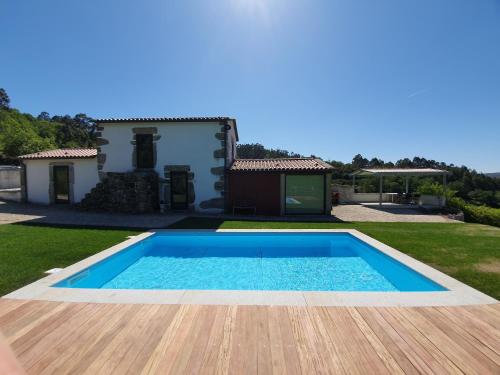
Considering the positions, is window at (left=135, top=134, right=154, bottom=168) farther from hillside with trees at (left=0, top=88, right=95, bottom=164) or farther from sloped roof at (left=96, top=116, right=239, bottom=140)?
hillside with trees at (left=0, top=88, right=95, bottom=164)

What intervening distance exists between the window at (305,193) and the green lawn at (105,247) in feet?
18.0

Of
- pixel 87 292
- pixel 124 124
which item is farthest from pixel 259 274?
pixel 124 124

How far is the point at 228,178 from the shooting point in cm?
1550

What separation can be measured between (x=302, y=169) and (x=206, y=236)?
24.4 ft

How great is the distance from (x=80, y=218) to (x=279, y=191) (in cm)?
959

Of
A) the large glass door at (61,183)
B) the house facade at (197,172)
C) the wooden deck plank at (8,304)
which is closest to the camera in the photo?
the wooden deck plank at (8,304)

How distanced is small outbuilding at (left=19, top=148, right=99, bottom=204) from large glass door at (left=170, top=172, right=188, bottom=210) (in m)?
4.57

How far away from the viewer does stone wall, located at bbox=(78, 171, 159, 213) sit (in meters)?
14.4

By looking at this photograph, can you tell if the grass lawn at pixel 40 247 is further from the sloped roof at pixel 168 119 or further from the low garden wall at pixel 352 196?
the low garden wall at pixel 352 196

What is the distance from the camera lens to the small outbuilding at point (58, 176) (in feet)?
53.7

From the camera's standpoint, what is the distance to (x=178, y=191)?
15648 mm

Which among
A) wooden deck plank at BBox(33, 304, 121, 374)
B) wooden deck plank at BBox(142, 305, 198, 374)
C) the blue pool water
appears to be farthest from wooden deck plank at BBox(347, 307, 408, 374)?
wooden deck plank at BBox(33, 304, 121, 374)

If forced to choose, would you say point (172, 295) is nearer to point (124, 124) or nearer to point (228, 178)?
point (228, 178)

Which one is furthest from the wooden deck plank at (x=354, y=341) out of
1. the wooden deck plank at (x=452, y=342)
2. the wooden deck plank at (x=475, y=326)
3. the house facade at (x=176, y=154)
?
the house facade at (x=176, y=154)
